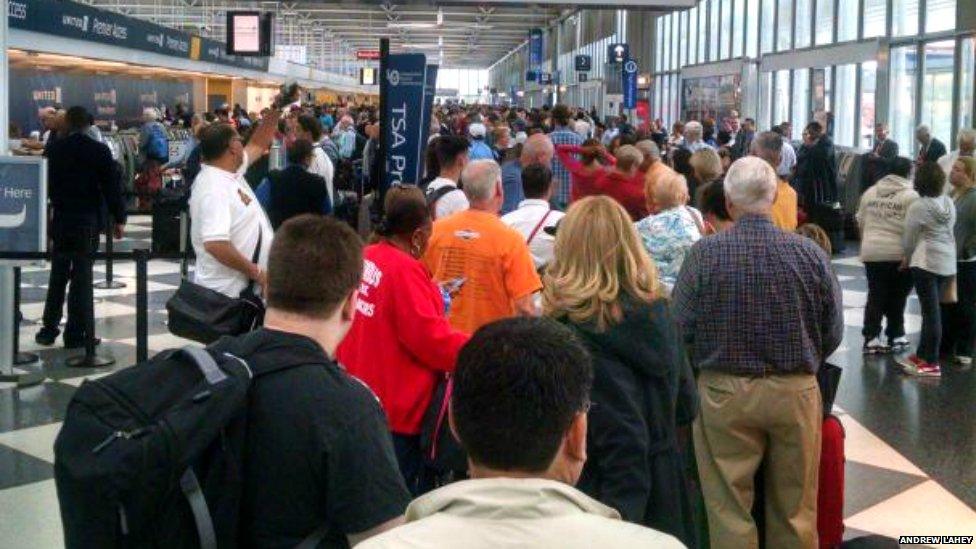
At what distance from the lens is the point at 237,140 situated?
512 centimetres

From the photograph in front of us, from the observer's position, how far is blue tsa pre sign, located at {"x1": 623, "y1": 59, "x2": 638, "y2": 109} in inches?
1008

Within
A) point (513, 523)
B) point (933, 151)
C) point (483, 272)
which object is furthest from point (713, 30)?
point (513, 523)

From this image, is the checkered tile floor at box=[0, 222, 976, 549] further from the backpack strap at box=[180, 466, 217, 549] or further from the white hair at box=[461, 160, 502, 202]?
the backpack strap at box=[180, 466, 217, 549]

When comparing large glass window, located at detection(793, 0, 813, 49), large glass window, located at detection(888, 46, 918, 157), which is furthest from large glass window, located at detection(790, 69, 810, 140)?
large glass window, located at detection(888, 46, 918, 157)

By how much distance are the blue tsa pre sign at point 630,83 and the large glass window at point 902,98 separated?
811 centimetres

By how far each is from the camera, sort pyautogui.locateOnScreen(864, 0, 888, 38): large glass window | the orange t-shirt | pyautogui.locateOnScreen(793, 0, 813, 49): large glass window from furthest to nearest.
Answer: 1. pyautogui.locateOnScreen(793, 0, 813, 49): large glass window
2. pyautogui.locateOnScreen(864, 0, 888, 38): large glass window
3. the orange t-shirt

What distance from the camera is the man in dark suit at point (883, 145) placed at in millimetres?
15492

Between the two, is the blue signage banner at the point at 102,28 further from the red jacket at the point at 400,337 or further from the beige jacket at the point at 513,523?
the beige jacket at the point at 513,523

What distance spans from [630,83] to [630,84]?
3 centimetres

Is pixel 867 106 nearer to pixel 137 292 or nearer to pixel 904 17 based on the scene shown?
pixel 904 17

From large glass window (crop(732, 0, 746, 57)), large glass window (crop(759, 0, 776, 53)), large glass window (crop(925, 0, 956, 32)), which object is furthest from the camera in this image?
large glass window (crop(732, 0, 746, 57))

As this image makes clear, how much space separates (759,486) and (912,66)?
14832mm

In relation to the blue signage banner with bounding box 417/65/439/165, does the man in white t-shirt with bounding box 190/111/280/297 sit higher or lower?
lower

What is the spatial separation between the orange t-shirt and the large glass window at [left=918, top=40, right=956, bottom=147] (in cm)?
1325
